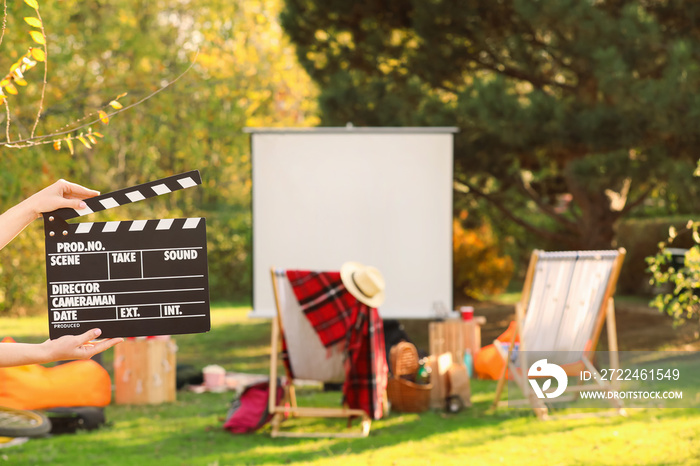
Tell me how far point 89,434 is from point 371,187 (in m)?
3.49

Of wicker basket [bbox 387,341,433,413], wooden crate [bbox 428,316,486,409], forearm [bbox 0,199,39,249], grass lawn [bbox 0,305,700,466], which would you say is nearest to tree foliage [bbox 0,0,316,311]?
forearm [bbox 0,199,39,249]

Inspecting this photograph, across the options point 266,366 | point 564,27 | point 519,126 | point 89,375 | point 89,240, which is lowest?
point 266,366

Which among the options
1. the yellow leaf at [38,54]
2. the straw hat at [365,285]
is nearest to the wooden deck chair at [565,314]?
Result: the straw hat at [365,285]

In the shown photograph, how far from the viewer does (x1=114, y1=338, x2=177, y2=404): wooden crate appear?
5797 millimetres

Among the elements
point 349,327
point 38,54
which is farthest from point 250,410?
point 38,54

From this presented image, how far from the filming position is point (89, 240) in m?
2.35

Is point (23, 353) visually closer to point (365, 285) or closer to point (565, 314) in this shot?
point (365, 285)

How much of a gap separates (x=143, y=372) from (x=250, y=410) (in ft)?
3.80

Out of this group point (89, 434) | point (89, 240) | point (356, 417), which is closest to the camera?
point (89, 240)

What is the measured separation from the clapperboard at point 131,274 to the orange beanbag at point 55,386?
2925 mm

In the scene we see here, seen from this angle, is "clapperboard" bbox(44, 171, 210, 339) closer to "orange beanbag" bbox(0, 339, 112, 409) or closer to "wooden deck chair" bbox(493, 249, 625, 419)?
"orange beanbag" bbox(0, 339, 112, 409)

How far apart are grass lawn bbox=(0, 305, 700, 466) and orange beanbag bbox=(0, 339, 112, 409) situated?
25 cm

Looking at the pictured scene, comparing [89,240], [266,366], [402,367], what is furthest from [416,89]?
[89,240]

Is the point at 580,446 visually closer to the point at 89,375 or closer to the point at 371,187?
the point at 89,375
